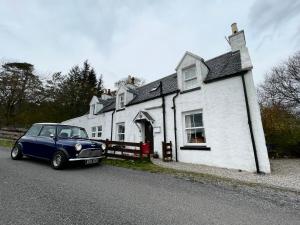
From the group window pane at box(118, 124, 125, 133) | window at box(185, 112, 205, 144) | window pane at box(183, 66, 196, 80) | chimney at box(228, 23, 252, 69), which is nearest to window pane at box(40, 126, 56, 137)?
window at box(185, 112, 205, 144)

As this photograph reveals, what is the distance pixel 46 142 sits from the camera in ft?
25.0

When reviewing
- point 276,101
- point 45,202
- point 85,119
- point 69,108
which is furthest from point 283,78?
point 69,108

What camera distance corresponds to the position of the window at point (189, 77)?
10711 millimetres

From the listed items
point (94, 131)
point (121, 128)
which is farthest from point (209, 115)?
point (94, 131)

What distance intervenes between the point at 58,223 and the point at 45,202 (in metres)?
1.13

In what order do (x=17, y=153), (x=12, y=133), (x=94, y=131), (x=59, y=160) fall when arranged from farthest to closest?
(x=12, y=133) → (x=94, y=131) → (x=17, y=153) → (x=59, y=160)

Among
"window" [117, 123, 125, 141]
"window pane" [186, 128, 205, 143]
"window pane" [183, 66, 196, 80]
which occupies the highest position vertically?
"window pane" [183, 66, 196, 80]

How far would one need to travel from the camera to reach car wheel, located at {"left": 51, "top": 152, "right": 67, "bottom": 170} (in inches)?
269

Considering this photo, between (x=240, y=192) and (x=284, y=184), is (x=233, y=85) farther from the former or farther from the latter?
(x=240, y=192)

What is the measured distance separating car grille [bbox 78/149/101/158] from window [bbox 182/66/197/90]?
654cm

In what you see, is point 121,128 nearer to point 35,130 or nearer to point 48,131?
point 35,130

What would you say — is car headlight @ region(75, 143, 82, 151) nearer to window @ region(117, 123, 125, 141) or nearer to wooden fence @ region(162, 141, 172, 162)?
wooden fence @ region(162, 141, 172, 162)

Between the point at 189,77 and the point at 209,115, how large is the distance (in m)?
3.01

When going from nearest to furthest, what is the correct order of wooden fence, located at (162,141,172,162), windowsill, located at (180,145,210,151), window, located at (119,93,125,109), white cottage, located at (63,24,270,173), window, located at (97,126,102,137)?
white cottage, located at (63,24,270,173) → windowsill, located at (180,145,210,151) → wooden fence, located at (162,141,172,162) → window, located at (119,93,125,109) → window, located at (97,126,102,137)
